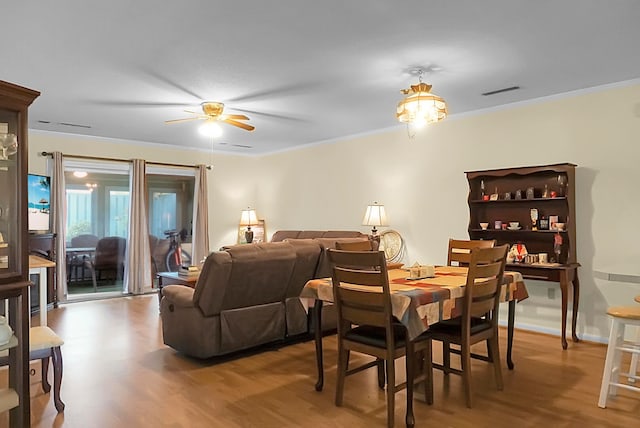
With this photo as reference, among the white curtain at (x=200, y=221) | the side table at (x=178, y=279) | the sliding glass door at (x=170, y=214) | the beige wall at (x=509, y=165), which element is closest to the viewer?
the beige wall at (x=509, y=165)

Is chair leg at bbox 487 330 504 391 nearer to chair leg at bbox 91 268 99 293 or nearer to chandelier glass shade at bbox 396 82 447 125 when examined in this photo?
chandelier glass shade at bbox 396 82 447 125

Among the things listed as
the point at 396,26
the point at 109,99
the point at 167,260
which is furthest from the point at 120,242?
the point at 396,26

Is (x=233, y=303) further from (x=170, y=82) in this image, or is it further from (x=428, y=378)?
(x=170, y=82)

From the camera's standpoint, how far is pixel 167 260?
25.3ft

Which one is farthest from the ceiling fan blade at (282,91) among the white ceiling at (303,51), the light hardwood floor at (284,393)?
the light hardwood floor at (284,393)

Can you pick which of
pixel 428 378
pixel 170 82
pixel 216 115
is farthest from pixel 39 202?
pixel 428 378

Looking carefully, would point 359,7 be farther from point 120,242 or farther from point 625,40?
point 120,242

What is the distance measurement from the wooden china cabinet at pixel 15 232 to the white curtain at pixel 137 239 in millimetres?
5169

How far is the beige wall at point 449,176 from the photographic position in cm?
430

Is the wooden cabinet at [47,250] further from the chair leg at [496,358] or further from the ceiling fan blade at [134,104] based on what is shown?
the chair leg at [496,358]

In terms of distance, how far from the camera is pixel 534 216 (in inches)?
184

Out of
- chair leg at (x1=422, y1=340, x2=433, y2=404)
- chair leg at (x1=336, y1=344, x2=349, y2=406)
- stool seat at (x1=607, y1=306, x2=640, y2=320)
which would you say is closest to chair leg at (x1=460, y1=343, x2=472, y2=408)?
chair leg at (x1=422, y1=340, x2=433, y2=404)

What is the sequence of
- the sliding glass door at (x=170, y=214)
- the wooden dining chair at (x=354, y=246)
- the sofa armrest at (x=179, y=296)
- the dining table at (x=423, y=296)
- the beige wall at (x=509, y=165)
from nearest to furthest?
the dining table at (x=423, y=296) < the wooden dining chair at (x=354, y=246) < the sofa armrest at (x=179, y=296) < the beige wall at (x=509, y=165) < the sliding glass door at (x=170, y=214)

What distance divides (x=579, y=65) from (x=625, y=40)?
521 mm
